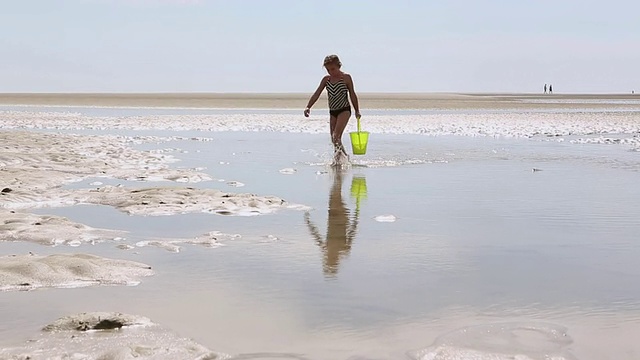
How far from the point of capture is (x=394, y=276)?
16.8 feet

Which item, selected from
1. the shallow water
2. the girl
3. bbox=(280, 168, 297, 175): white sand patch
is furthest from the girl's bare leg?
the shallow water

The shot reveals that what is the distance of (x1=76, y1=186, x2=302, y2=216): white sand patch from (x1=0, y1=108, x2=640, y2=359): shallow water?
0.90 ft

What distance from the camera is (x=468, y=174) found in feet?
37.4

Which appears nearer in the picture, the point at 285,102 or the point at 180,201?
the point at 180,201

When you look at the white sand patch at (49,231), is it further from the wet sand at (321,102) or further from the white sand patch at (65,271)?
the wet sand at (321,102)

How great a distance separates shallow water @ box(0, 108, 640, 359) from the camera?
3836 millimetres

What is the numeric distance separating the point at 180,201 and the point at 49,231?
1972 mm

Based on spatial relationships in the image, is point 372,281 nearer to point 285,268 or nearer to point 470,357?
point 285,268

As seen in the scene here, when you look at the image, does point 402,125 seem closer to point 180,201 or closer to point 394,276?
point 180,201

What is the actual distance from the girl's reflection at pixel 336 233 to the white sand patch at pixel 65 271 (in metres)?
1.24

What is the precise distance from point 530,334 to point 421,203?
4.62 metres

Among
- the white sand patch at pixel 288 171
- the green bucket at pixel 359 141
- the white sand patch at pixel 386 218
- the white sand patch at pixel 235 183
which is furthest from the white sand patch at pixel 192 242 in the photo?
the green bucket at pixel 359 141

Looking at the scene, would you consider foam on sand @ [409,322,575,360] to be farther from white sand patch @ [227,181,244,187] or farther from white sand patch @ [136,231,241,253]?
white sand patch @ [227,181,244,187]

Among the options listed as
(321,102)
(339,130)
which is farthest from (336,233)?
(321,102)
